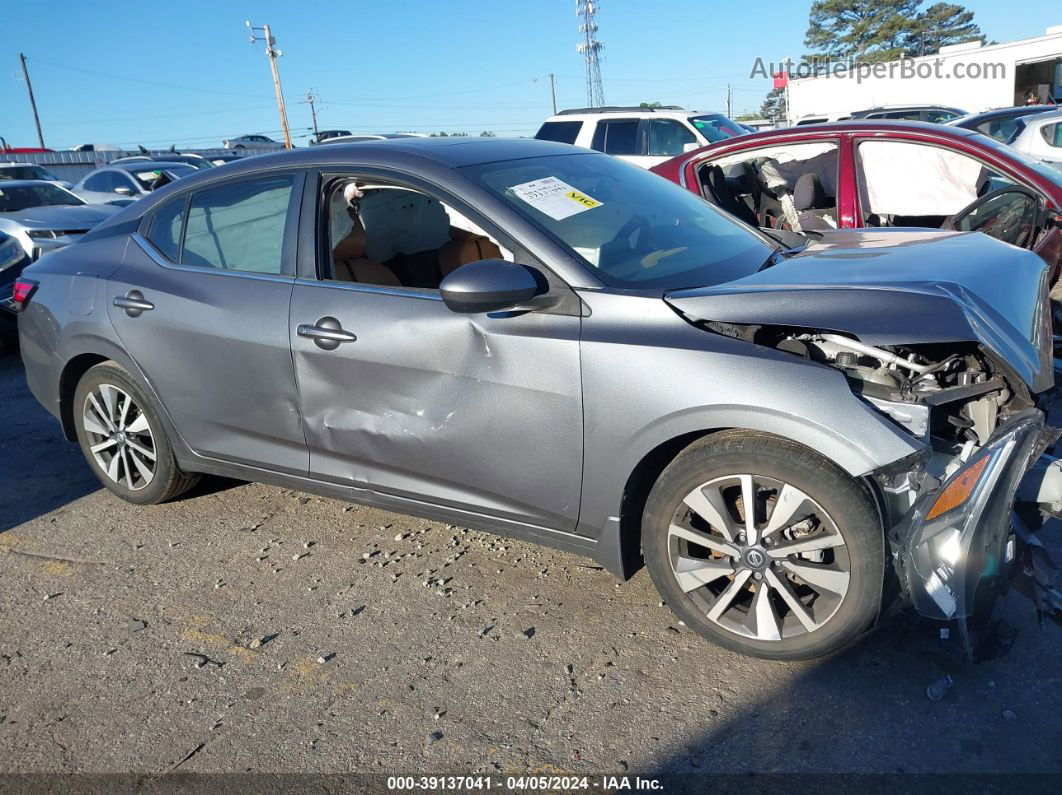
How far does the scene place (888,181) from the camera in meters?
6.00

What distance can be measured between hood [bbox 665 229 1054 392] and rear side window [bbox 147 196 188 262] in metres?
2.38

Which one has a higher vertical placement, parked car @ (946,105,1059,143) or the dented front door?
parked car @ (946,105,1059,143)

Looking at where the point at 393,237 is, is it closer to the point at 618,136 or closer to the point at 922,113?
the point at 618,136

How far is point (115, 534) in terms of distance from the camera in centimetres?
419

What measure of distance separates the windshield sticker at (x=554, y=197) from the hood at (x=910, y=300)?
0.64 meters

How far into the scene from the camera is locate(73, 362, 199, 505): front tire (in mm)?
4176

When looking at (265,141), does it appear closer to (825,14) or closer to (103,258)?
(825,14)

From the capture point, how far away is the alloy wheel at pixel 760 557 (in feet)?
8.95

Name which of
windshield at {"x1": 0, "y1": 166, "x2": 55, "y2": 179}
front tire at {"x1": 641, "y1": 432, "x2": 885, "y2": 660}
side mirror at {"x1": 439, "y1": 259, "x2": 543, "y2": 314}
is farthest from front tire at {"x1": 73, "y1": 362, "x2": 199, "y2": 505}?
windshield at {"x1": 0, "y1": 166, "x2": 55, "y2": 179}

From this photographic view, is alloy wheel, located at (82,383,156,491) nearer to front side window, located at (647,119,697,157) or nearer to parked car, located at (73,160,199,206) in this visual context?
front side window, located at (647,119,697,157)

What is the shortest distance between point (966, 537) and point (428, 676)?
173 cm

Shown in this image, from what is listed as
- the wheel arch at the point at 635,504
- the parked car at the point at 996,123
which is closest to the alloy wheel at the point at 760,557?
the wheel arch at the point at 635,504

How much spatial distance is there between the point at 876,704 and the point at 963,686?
0.29m

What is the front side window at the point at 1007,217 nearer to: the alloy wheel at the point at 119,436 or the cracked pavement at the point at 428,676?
the cracked pavement at the point at 428,676
